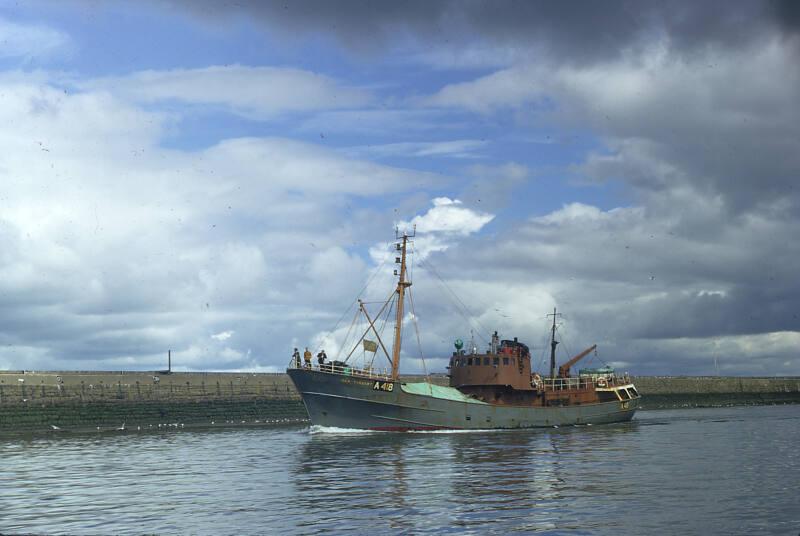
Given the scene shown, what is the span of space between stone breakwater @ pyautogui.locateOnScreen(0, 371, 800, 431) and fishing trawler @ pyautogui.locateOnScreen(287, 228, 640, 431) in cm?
1688

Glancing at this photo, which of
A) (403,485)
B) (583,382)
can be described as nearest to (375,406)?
(583,382)

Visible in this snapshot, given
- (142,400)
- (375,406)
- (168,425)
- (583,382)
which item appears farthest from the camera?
(583,382)

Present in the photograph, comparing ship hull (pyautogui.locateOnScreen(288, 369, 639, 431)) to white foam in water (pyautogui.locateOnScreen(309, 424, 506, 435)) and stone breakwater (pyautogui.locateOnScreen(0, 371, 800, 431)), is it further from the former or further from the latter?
stone breakwater (pyautogui.locateOnScreen(0, 371, 800, 431))

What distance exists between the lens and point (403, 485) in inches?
1161

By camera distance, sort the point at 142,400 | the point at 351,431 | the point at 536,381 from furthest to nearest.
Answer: the point at 142,400, the point at 536,381, the point at 351,431

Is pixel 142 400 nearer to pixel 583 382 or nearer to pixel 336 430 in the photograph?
pixel 336 430

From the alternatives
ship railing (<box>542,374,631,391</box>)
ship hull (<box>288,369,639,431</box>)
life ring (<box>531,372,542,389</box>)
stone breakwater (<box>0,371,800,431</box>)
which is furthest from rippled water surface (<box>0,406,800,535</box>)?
ship railing (<box>542,374,631,391</box>)

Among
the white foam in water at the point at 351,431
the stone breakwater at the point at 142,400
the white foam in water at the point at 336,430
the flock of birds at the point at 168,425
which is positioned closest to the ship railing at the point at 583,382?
the white foam in water at the point at 351,431

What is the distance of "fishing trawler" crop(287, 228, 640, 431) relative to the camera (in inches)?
2180

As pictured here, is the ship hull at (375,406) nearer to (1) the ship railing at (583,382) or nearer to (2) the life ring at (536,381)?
(2) the life ring at (536,381)

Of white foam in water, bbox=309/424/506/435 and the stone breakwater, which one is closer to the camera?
white foam in water, bbox=309/424/506/435

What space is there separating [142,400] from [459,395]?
2809cm

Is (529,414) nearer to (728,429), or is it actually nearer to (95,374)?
(728,429)

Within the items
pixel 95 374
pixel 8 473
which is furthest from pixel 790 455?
pixel 95 374
